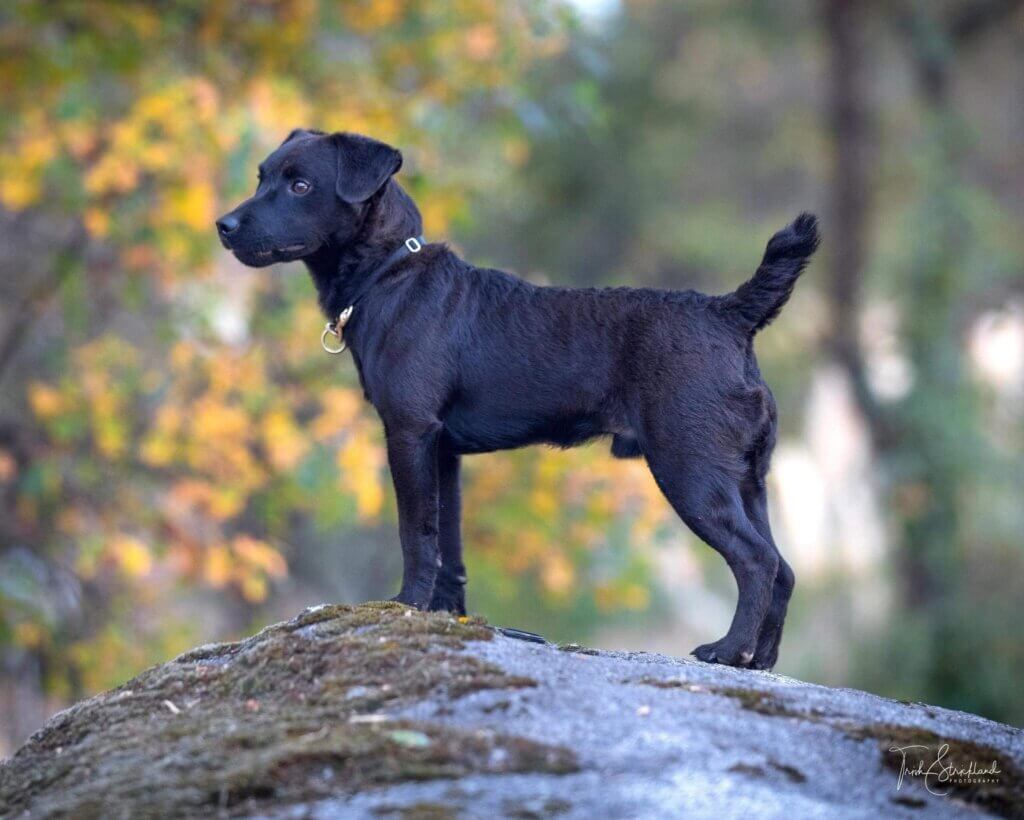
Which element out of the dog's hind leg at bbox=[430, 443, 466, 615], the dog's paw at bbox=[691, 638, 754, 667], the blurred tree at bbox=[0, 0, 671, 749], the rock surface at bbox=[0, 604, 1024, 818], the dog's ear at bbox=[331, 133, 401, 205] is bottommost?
the rock surface at bbox=[0, 604, 1024, 818]

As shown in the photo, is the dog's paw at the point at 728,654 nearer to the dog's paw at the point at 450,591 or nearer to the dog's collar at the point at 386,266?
the dog's paw at the point at 450,591

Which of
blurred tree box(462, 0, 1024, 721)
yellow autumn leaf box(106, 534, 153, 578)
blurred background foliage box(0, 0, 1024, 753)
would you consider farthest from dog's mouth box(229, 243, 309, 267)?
blurred tree box(462, 0, 1024, 721)

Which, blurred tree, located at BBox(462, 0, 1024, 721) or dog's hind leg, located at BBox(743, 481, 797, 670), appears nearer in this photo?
dog's hind leg, located at BBox(743, 481, 797, 670)

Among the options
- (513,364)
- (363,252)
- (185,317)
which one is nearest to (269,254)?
(363,252)

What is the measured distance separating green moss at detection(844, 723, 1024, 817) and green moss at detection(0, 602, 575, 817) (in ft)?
3.33

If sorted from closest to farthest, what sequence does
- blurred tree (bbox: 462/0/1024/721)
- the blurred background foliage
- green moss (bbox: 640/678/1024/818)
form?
1. green moss (bbox: 640/678/1024/818)
2. the blurred background foliage
3. blurred tree (bbox: 462/0/1024/721)

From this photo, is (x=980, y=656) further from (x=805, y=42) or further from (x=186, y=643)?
(x=805, y=42)

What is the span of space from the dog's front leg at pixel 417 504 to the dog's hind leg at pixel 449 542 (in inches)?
13.0

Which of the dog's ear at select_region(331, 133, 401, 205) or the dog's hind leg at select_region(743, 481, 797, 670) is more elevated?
the dog's ear at select_region(331, 133, 401, 205)

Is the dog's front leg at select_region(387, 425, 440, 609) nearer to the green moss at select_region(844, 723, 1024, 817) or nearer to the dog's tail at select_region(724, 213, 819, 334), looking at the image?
the dog's tail at select_region(724, 213, 819, 334)

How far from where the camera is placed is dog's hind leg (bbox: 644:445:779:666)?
5.36 m

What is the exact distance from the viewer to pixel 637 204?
25438 mm

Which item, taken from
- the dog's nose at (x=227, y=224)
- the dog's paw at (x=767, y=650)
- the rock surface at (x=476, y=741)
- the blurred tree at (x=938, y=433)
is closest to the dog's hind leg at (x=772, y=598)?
the dog's paw at (x=767, y=650)

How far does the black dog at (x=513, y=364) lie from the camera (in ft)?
17.7
